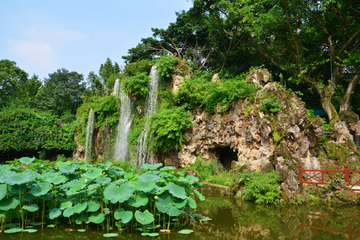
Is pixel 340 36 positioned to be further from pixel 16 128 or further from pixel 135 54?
pixel 16 128

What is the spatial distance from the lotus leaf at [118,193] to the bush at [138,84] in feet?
36.7

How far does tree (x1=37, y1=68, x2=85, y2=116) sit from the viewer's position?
22891 mm

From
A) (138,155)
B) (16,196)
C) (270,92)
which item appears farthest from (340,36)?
(16,196)

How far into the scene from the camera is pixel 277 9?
1376 centimetres

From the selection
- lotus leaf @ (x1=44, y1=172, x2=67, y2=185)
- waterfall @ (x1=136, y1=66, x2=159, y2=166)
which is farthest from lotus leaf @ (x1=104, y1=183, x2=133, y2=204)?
waterfall @ (x1=136, y1=66, x2=159, y2=166)

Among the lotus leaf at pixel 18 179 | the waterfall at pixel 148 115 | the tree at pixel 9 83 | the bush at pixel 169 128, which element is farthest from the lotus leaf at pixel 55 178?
the tree at pixel 9 83

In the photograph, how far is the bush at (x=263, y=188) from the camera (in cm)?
780

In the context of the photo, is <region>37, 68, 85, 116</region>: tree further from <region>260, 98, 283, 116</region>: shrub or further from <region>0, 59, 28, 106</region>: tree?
<region>260, 98, 283, 116</region>: shrub

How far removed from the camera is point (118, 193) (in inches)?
163

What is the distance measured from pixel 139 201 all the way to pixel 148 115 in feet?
36.8

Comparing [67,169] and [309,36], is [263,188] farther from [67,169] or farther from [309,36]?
[309,36]

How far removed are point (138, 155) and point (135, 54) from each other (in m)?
12.1

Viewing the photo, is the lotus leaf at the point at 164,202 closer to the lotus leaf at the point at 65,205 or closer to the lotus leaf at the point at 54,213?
the lotus leaf at the point at 65,205

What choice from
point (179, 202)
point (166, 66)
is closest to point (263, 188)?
point (179, 202)
